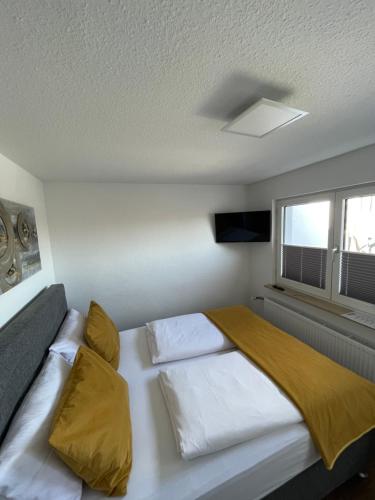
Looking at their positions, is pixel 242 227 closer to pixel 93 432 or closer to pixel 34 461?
pixel 93 432

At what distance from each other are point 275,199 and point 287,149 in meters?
1.13

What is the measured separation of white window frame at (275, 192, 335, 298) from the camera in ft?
7.00

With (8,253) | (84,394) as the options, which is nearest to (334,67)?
(84,394)

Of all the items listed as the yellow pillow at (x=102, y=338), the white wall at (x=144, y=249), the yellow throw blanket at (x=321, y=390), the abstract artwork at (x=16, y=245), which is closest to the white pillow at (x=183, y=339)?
the yellow throw blanket at (x=321, y=390)

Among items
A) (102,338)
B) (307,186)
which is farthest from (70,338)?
(307,186)

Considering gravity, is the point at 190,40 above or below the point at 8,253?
above

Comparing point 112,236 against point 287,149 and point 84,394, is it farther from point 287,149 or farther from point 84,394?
point 287,149

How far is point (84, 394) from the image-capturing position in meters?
1.07

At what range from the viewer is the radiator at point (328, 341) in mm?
1688

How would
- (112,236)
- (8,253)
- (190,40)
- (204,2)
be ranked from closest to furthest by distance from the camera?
(204,2) → (190,40) → (8,253) → (112,236)

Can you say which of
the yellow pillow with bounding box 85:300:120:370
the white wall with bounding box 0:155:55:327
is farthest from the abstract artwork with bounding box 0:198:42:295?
the yellow pillow with bounding box 85:300:120:370

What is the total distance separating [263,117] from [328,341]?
206cm

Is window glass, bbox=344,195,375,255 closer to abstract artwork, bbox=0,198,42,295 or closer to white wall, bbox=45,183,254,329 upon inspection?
white wall, bbox=45,183,254,329

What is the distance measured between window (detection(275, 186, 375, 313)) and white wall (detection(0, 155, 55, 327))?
2809 mm
